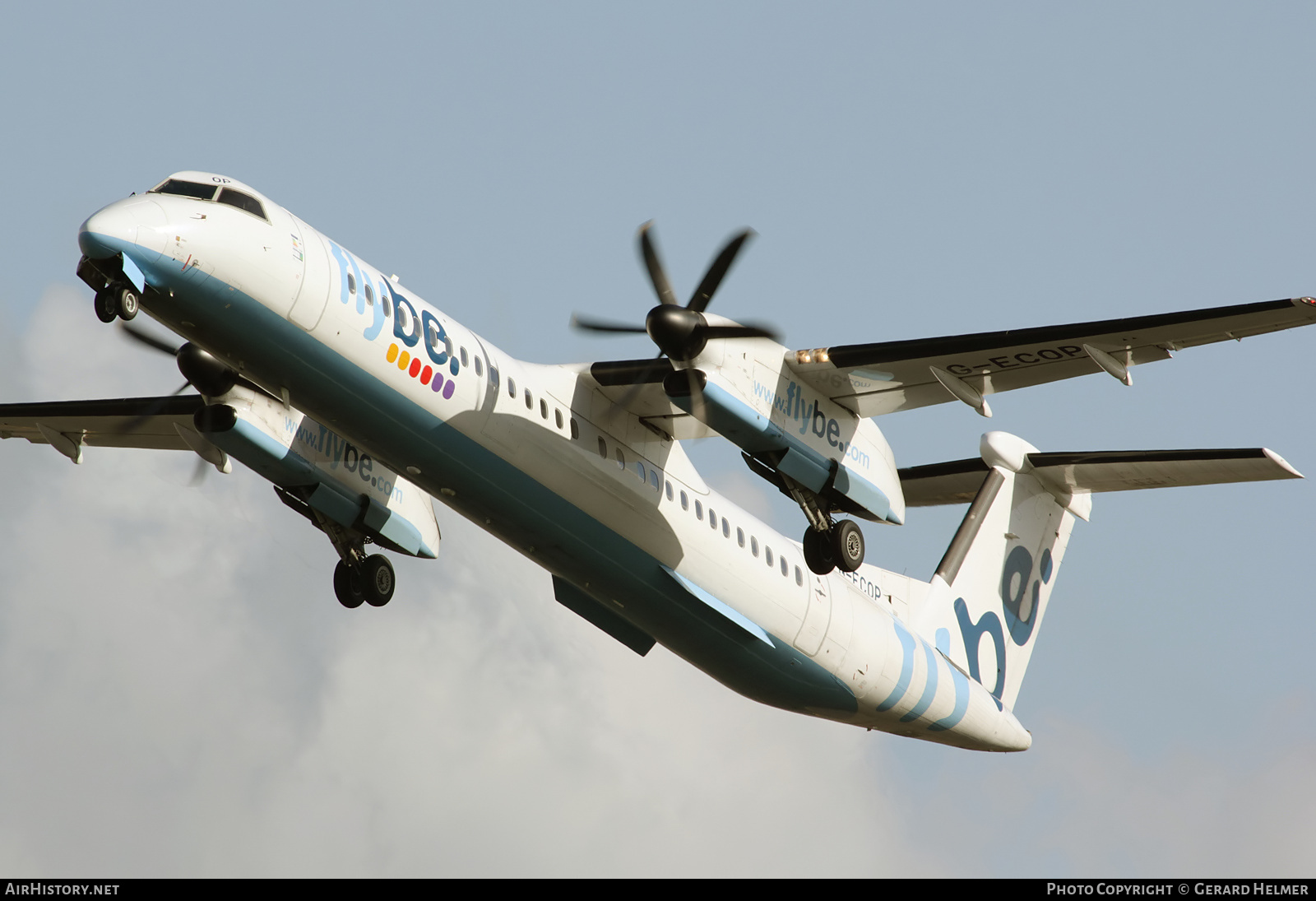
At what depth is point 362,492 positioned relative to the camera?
20484 mm

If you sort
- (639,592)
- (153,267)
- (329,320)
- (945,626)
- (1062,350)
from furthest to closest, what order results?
(945,626) → (639,592) → (1062,350) → (329,320) → (153,267)

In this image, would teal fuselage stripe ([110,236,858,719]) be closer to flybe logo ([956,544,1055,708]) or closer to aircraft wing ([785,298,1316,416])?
flybe logo ([956,544,1055,708])

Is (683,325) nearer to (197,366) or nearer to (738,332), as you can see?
(738,332)

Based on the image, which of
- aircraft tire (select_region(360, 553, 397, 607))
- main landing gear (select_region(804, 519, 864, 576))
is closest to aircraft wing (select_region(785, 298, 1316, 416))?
main landing gear (select_region(804, 519, 864, 576))

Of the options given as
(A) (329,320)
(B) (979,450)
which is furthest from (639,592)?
(B) (979,450)

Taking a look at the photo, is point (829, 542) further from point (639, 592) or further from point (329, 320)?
point (329, 320)

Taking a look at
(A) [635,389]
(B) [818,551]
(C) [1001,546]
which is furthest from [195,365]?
(C) [1001,546]

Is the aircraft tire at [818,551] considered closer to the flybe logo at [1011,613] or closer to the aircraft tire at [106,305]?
the flybe logo at [1011,613]

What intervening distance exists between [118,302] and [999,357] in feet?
30.5

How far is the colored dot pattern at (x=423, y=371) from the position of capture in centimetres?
1605

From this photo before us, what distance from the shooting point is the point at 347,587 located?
20828 millimetres

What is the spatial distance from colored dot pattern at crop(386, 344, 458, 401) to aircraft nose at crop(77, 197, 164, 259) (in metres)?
2.70

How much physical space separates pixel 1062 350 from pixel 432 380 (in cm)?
689

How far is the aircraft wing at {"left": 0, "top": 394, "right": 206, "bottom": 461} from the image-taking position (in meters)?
20.5
